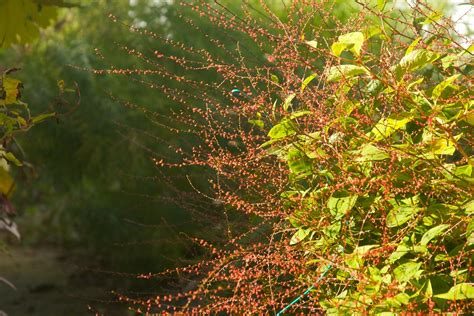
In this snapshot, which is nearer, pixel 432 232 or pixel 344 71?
pixel 432 232

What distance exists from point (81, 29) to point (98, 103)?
0.98m

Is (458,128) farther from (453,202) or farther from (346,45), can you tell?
(346,45)

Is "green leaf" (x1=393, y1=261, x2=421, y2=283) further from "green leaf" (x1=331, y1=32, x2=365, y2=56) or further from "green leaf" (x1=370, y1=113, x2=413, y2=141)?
"green leaf" (x1=331, y1=32, x2=365, y2=56)

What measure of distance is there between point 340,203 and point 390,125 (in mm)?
314

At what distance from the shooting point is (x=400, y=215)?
2.43 metres

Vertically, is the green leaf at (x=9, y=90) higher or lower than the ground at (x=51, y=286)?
higher

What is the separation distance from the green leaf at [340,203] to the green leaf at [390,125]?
22 centimetres

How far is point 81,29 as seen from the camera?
6637 mm

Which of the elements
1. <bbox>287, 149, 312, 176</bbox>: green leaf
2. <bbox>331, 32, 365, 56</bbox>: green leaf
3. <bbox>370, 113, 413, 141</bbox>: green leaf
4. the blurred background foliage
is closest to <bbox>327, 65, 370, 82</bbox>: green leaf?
<bbox>331, 32, 365, 56</bbox>: green leaf

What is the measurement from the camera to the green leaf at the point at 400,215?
2.41 meters

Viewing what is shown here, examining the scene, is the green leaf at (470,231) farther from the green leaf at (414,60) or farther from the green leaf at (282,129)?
the green leaf at (282,129)

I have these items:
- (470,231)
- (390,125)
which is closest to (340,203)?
(390,125)

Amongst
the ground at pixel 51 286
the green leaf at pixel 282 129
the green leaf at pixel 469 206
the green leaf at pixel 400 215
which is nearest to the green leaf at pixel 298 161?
the green leaf at pixel 282 129

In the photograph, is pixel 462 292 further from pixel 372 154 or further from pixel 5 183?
pixel 5 183
